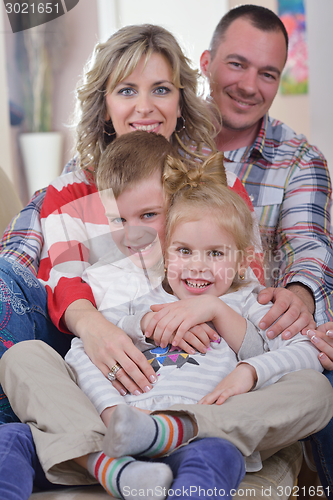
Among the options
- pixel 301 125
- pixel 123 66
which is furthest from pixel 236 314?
pixel 301 125

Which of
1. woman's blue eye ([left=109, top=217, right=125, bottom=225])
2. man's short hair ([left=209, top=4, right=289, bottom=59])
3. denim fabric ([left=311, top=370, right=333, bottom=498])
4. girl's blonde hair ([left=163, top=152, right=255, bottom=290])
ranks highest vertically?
man's short hair ([left=209, top=4, right=289, bottom=59])

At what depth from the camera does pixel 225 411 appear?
2.51 ft

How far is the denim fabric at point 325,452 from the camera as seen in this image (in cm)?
95

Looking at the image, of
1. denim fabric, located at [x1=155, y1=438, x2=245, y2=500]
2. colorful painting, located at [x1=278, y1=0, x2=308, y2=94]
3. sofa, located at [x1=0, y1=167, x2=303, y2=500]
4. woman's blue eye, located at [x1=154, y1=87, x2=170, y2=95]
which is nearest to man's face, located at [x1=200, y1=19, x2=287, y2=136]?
woman's blue eye, located at [x1=154, y1=87, x2=170, y2=95]

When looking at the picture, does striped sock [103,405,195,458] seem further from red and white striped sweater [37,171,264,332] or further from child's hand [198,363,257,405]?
red and white striped sweater [37,171,264,332]

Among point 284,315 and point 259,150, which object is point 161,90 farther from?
point 284,315

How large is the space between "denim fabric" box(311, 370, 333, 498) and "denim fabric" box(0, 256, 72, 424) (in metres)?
0.61

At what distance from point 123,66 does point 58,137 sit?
6.40 ft

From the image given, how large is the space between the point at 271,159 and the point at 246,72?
0.36 metres

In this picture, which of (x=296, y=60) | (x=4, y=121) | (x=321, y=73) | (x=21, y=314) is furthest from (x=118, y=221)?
(x=296, y=60)

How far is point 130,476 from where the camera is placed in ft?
2.18

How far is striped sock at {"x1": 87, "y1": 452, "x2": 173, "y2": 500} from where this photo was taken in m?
0.65

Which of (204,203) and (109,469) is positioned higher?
(204,203)

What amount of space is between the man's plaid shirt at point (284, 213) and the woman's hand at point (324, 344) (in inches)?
8.8
